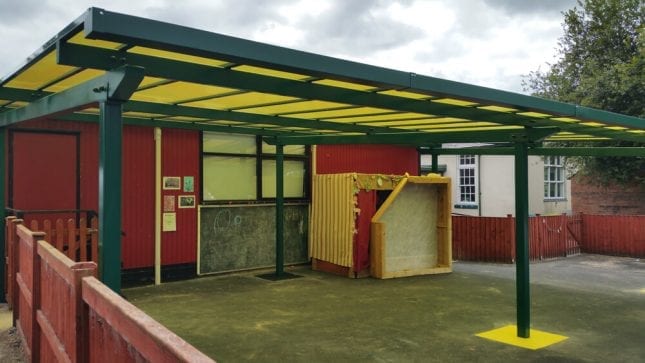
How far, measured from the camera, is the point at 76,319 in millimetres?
3408

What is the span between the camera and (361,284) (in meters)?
11.0

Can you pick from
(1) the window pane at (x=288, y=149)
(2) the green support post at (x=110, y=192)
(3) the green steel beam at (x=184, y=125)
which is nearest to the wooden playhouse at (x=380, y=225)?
(1) the window pane at (x=288, y=149)

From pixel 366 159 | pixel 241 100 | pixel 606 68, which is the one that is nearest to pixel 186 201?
pixel 241 100

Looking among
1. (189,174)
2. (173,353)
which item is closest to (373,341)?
(173,353)

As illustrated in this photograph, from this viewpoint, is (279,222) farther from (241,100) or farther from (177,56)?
(177,56)

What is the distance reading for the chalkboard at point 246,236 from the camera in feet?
38.5

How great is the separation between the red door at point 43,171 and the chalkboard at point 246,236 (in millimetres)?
2812

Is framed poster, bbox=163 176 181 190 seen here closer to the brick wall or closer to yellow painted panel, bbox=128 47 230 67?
yellow painted panel, bbox=128 47 230 67

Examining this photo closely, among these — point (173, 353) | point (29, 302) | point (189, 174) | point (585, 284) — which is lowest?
point (585, 284)

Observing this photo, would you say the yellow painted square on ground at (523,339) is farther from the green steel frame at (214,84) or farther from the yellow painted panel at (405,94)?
the yellow painted panel at (405,94)

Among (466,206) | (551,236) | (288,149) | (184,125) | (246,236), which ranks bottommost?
(551,236)

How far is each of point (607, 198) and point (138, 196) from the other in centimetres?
2037

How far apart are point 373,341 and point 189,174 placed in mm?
6149

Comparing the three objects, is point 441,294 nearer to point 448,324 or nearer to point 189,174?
point 448,324
